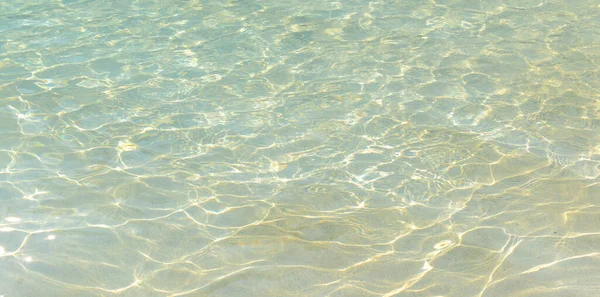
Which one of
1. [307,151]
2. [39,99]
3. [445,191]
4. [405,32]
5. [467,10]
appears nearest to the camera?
[445,191]

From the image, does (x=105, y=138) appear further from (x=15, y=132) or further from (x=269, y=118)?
(x=269, y=118)

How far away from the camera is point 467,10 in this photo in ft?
30.9

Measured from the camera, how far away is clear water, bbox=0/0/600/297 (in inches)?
180

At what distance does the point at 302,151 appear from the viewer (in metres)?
6.11

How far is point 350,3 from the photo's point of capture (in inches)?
387

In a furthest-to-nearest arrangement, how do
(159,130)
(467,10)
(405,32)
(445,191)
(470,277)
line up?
(467,10) < (405,32) < (159,130) < (445,191) < (470,277)

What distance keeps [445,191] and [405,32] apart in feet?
12.4

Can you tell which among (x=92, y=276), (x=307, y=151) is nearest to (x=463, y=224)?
(x=307, y=151)

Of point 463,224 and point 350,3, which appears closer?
point 463,224

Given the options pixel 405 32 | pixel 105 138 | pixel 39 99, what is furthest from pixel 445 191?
pixel 39 99

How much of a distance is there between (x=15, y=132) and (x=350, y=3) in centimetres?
528

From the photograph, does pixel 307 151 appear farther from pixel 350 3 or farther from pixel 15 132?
pixel 350 3

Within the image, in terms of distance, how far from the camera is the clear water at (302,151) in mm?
4570

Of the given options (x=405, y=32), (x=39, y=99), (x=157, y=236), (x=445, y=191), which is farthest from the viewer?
(x=405, y=32)
